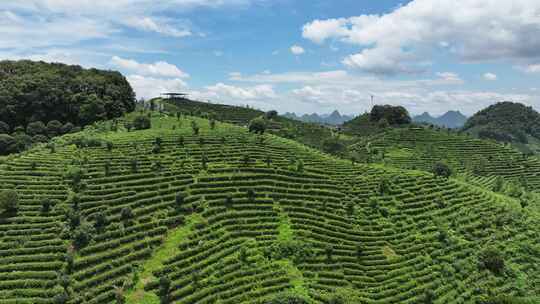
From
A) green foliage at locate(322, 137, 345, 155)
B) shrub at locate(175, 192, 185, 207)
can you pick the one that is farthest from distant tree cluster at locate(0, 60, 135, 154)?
green foliage at locate(322, 137, 345, 155)

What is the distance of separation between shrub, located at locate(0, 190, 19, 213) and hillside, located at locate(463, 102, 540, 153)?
546ft

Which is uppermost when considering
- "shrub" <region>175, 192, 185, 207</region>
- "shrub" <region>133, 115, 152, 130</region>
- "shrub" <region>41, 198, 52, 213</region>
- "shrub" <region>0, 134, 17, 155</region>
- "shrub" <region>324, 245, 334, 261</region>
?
"shrub" <region>133, 115, 152, 130</region>

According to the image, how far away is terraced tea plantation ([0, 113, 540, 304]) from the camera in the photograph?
31.7m

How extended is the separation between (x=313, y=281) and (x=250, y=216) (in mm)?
11297

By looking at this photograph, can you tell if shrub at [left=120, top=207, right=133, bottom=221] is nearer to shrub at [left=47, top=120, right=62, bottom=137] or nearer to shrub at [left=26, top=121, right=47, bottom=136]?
shrub at [left=47, top=120, right=62, bottom=137]

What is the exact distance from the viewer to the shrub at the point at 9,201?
3641 cm

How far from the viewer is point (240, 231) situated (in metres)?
39.0

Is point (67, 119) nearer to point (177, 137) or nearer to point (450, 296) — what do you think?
point (177, 137)

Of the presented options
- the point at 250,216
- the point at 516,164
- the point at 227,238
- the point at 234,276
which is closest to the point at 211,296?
the point at 234,276

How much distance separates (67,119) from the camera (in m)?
76.4

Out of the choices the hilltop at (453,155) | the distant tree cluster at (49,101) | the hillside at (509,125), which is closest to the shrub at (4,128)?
the distant tree cluster at (49,101)

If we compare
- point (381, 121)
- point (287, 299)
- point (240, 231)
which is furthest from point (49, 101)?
point (381, 121)

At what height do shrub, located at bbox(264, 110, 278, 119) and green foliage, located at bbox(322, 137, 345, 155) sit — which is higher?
shrub, located at bbox(264, 110, 278, 119)

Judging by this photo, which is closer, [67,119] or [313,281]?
[313,281]
